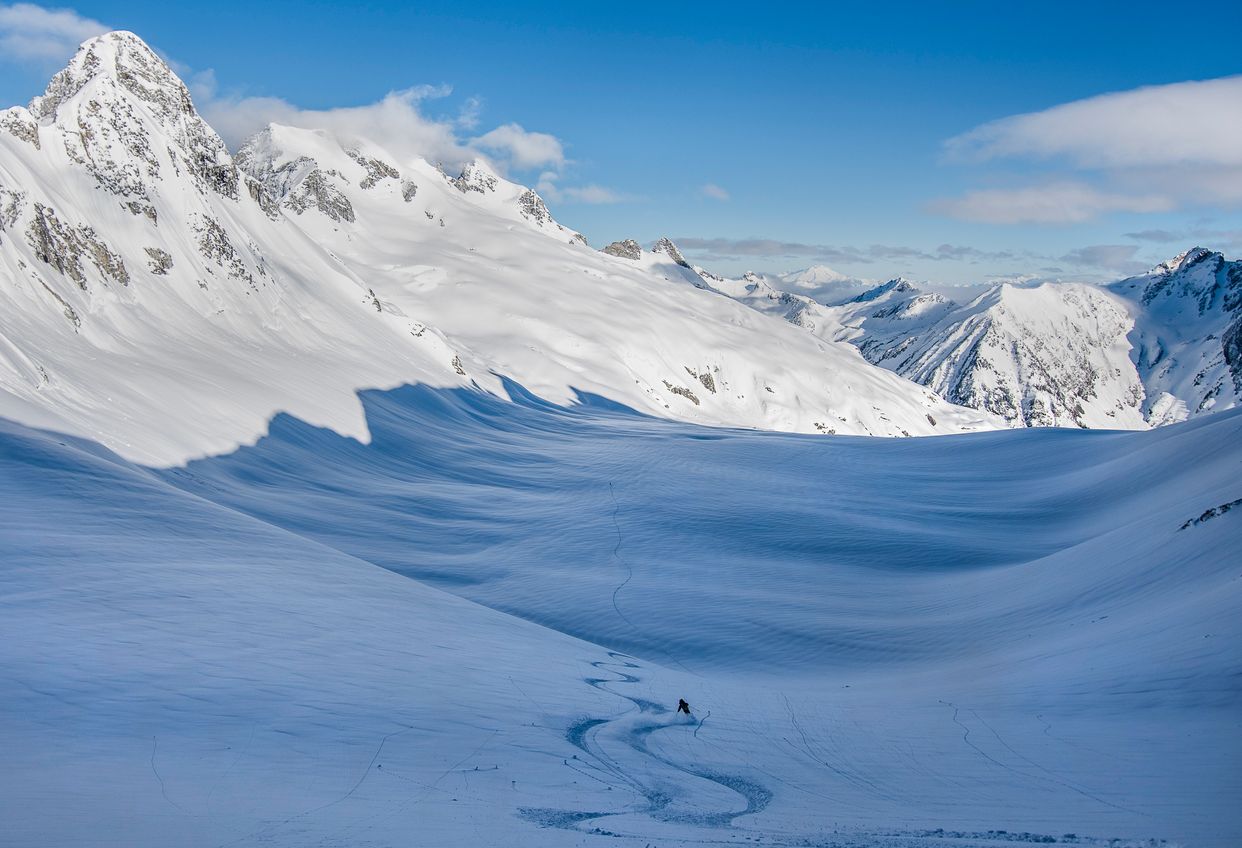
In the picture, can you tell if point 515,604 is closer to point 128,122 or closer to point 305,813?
point 305,813

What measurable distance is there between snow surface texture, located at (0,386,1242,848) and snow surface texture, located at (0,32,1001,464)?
8.04 meters

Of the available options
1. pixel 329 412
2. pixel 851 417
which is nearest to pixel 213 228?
pixel 329 412

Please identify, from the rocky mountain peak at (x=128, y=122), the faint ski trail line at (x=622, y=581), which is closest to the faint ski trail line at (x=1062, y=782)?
the faint ski trail line at (x=622, y=581)

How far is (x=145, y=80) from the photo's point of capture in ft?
273

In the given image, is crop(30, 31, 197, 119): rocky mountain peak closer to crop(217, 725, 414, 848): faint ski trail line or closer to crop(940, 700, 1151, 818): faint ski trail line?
crop(217, 725, 414, 848): faint ski trail line

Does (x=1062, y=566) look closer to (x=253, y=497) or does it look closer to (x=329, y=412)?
(x=253, y=497)

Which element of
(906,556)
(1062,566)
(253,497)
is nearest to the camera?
(1062,566)

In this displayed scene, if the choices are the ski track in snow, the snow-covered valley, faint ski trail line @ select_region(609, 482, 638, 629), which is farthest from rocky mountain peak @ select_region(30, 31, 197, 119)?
the ski track in snow

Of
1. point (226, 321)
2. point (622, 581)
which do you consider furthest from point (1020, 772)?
point (226, 321)

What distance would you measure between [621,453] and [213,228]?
37.7 metres

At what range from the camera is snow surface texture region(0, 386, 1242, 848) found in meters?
10.5

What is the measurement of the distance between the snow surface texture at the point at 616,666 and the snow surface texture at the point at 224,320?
317 inches

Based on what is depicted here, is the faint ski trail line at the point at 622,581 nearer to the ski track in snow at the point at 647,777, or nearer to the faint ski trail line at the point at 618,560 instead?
the faint ski trail line at the point at 618,560

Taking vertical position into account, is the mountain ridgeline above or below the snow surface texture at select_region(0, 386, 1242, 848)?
above
